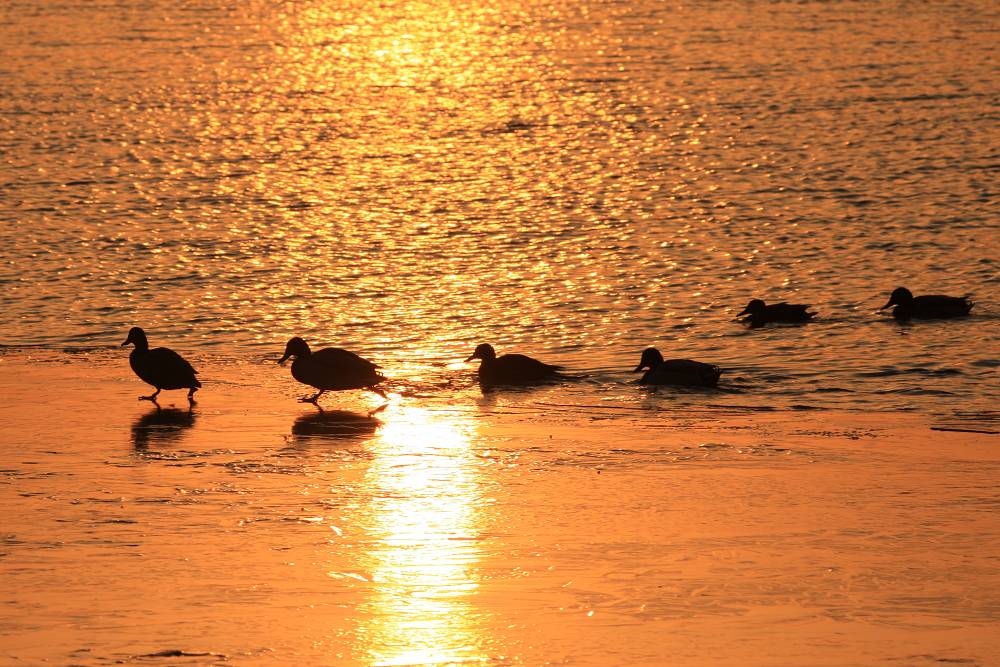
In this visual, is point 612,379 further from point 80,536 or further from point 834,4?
point 834,4

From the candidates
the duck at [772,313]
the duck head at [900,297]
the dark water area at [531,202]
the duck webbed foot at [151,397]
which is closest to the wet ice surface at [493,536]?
the duck webbed foot at [151,397]

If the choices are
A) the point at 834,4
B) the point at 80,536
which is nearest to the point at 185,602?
the point at 80,536

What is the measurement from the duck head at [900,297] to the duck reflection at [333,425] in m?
9.33

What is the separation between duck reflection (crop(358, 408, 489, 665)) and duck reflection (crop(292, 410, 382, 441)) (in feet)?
1.04

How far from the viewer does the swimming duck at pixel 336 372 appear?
1925 centimetres

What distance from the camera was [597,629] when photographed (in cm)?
1128

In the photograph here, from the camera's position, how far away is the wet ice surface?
11.1 metres

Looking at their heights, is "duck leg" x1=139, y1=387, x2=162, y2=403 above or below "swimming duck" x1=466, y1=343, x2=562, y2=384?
above

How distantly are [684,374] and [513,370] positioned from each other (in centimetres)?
214

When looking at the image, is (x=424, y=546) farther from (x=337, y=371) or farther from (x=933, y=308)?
(x=933, y=308)

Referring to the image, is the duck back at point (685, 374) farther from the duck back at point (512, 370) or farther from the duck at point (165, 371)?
the duck at point (165, 371)

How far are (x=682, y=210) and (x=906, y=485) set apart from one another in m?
18.8

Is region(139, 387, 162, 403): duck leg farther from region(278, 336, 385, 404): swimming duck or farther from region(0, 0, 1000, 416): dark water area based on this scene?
region(0, 0, 1000, 416): dark water area

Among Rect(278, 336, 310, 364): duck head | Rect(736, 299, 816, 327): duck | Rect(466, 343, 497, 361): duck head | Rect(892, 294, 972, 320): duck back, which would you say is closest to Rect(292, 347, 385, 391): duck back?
Rect(278, 336, 310, 364): duck head
